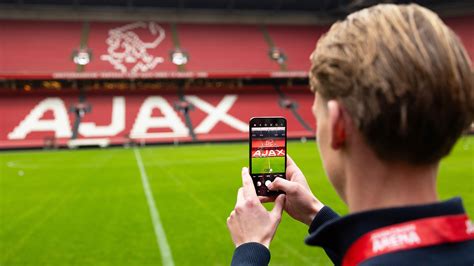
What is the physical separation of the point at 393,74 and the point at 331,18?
123 ft

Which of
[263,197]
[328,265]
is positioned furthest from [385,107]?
[328,265]

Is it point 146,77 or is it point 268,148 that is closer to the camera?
point 268,148

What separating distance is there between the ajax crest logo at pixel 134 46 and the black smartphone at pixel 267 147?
28.6 meters

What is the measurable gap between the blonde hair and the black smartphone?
28.4 inches

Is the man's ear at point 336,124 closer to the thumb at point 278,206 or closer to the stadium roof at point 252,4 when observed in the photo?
the thumb at point 278,206

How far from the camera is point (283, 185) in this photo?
4.78 feet

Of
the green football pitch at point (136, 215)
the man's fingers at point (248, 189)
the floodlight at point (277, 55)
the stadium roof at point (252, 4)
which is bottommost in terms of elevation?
the floodlight at point (277, 55)

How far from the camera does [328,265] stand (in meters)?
4.37

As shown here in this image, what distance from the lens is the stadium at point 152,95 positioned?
415 inches

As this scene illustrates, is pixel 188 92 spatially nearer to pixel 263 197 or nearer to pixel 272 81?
pixel 272 81

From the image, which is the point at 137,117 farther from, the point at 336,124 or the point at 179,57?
the point at 336,124

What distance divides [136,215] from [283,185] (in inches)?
231

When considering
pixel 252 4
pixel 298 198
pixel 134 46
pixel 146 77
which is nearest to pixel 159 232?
pixel 298 198

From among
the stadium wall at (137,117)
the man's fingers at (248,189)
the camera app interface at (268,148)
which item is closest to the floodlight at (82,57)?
the stadium wall at (137,117)
